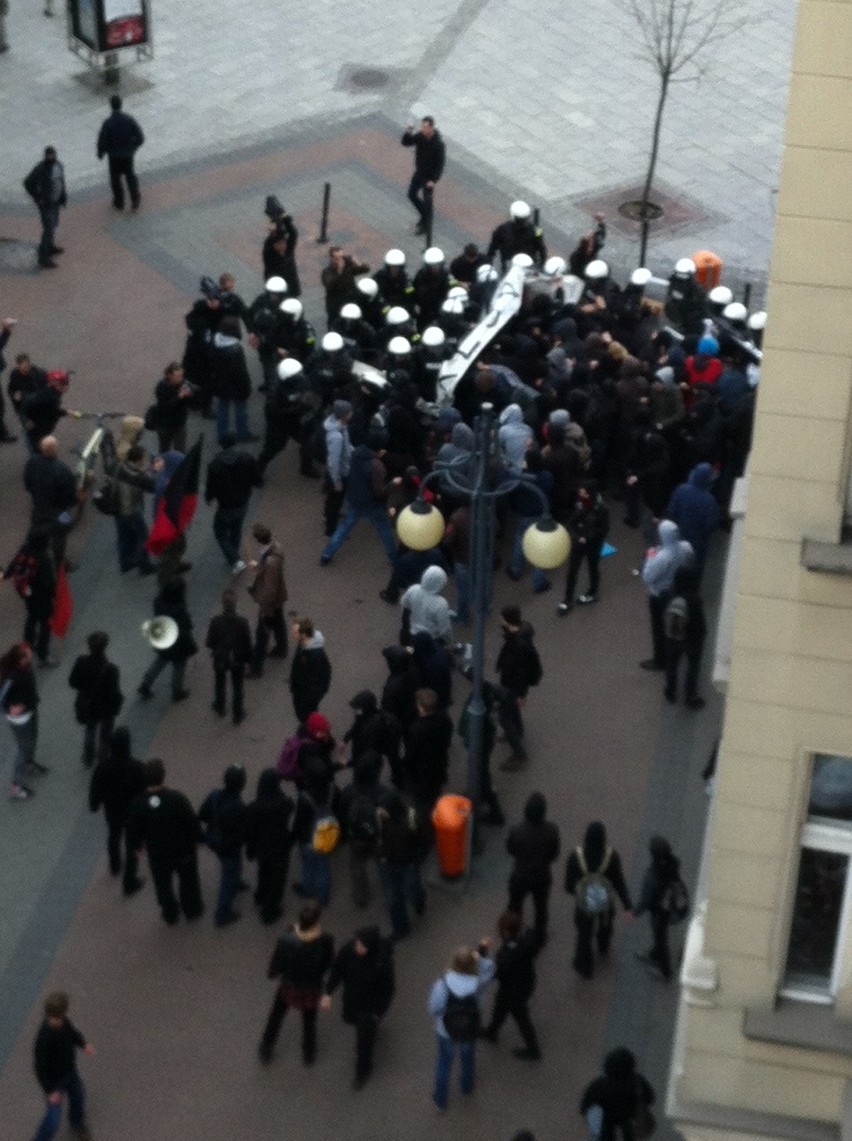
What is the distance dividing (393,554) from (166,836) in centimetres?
574

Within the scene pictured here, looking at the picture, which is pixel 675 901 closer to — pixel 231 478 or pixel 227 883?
pixel 227 883

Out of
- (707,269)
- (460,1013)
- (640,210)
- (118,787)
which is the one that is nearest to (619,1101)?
(460,1013)

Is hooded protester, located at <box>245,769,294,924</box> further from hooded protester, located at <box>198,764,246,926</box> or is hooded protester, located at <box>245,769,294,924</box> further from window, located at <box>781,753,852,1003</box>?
window, located at <box>781,753,852,1003</box>

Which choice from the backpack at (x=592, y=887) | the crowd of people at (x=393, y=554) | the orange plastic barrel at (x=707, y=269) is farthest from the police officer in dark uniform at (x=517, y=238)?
the backpack at (x=592, y=887)

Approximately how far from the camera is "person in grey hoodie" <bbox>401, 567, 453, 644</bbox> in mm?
19203

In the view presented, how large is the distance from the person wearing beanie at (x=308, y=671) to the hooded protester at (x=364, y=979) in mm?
3331

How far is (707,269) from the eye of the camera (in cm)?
2595

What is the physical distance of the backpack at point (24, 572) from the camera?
20.1 metres

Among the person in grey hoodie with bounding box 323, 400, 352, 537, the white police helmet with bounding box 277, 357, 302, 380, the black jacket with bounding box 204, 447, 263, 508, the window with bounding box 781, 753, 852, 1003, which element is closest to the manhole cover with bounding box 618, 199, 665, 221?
the white police helmet with bounding box 277, 357, 302, 380

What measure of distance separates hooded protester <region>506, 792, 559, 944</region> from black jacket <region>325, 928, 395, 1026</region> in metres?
1.37

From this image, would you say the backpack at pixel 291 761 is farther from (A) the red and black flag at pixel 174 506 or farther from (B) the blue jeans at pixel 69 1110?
(A) the red and black flag at pixel 174 506

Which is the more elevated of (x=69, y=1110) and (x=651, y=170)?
(x=651, y=170)

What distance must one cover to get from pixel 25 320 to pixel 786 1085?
17000 mm

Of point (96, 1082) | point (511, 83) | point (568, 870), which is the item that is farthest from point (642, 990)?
point (511, 83)
